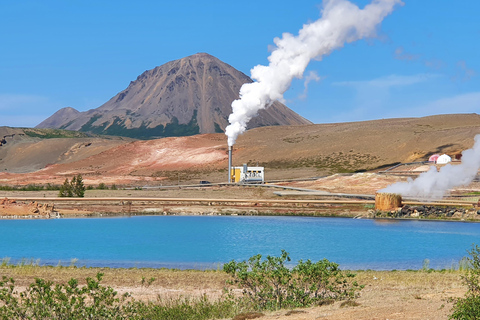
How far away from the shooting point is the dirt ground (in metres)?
14.2

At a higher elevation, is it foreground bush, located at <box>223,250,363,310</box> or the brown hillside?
the brown hillside

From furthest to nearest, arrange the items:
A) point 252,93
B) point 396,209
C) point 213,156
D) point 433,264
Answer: point 213,156
point 252,93
point 396,209
point 433,264

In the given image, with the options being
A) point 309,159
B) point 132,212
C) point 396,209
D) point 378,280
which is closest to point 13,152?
point 309,159

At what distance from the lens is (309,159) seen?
425ft

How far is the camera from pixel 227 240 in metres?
37.4

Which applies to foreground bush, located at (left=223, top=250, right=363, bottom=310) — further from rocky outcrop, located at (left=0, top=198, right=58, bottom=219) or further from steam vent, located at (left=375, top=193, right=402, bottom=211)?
steam vent, located at (left=375, top=193, right=402, bottom=211)

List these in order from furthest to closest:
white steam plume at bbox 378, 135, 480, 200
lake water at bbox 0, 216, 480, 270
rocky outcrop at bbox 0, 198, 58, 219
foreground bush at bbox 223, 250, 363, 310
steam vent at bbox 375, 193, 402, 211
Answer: steam vent at bbox 375, 193, 402, 211, white steam plume at bbox 378, 135, 480, 200, rocky outcrop at bbox 0, 198, 58, 219, lake water at bbox 0, 216, 480, 270, foreground bush at bbox 223, 250, 363, 310

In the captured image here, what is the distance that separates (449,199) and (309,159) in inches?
2599

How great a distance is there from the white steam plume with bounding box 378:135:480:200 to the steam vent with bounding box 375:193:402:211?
4018 mm

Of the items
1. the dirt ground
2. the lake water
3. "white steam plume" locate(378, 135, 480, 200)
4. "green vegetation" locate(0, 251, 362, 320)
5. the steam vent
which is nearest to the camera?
the dirt ground

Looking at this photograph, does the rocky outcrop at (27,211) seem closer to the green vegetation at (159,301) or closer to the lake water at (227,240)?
the lake water at (227,240)

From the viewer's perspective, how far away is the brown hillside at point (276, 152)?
11538 centimetres

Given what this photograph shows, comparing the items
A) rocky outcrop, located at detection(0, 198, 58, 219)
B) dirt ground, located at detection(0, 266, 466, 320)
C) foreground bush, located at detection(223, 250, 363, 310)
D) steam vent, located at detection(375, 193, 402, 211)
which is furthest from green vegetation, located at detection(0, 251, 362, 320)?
steam vent, located at detection(375, 193, 402, 211)

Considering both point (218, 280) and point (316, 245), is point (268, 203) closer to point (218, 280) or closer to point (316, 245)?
point (316, 245)
